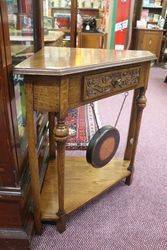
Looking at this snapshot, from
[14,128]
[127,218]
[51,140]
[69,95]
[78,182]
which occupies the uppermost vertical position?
[69,95]

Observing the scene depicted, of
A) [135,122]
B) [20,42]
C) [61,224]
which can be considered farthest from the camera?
[135,122]

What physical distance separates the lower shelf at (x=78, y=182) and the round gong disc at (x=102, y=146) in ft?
0.53

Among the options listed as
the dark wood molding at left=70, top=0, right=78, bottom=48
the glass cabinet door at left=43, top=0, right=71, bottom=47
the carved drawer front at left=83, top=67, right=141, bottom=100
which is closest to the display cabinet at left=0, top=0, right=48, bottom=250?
the carved drawer front at left=83, top=67, right=141, bottom=100

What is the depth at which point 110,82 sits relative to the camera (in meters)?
1.02

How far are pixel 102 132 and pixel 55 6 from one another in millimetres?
3333

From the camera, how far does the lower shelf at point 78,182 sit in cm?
125

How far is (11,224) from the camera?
1.07 m

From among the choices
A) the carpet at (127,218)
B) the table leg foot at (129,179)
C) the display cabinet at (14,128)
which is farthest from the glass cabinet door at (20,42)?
the table leg foot at (129,179)

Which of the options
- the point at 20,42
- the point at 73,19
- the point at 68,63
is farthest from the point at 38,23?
the point at 73,19

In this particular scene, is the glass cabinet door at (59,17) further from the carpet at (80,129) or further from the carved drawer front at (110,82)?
the carved drawer front at (110,82)

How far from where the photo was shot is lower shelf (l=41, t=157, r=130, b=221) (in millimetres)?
1253

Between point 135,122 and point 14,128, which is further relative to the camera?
point 135,122

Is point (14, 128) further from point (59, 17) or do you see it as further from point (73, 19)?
point (59, 17)

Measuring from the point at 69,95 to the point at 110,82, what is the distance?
0.74 ft
